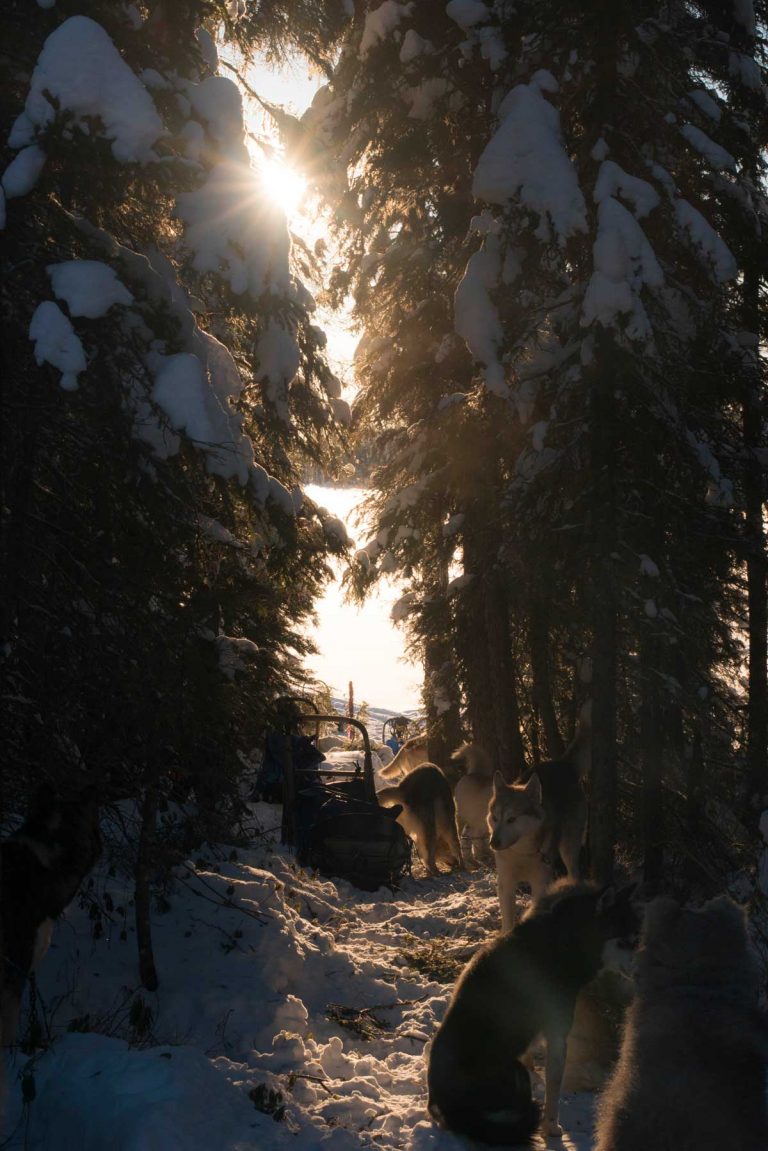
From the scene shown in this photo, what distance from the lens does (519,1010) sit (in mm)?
5605

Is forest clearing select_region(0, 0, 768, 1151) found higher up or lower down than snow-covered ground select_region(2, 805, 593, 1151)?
higher up

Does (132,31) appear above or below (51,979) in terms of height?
above

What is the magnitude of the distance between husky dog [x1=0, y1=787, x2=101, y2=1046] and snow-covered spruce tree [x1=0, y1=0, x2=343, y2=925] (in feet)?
0.95

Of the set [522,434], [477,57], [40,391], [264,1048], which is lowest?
[264,1048]

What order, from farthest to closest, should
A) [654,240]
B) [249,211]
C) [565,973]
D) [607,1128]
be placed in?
[654,240]
[249,211]
[565,973]
[607,1128]

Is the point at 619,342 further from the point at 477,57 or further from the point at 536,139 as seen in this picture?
the point at 477,57

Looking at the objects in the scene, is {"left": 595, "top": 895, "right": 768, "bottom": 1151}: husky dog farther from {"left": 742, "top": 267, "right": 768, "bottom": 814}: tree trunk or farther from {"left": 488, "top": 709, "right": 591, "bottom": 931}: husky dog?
{"left": 742, "top": 267, "right": 768, "bottom": 814}: tree trunk

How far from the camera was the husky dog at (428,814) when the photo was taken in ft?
48.7

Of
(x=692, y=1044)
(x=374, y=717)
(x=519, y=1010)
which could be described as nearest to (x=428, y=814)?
(x=519, y=1010)

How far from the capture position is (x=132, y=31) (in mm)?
6832

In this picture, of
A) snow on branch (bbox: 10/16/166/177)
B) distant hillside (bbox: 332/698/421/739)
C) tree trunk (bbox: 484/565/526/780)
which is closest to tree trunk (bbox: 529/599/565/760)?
tree trunk (bbox: 484/565/526/780)

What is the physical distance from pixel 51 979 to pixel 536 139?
27.0ft

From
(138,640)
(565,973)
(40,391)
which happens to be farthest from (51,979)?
(40,391)

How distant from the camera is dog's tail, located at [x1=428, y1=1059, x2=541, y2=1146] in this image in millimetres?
5281
